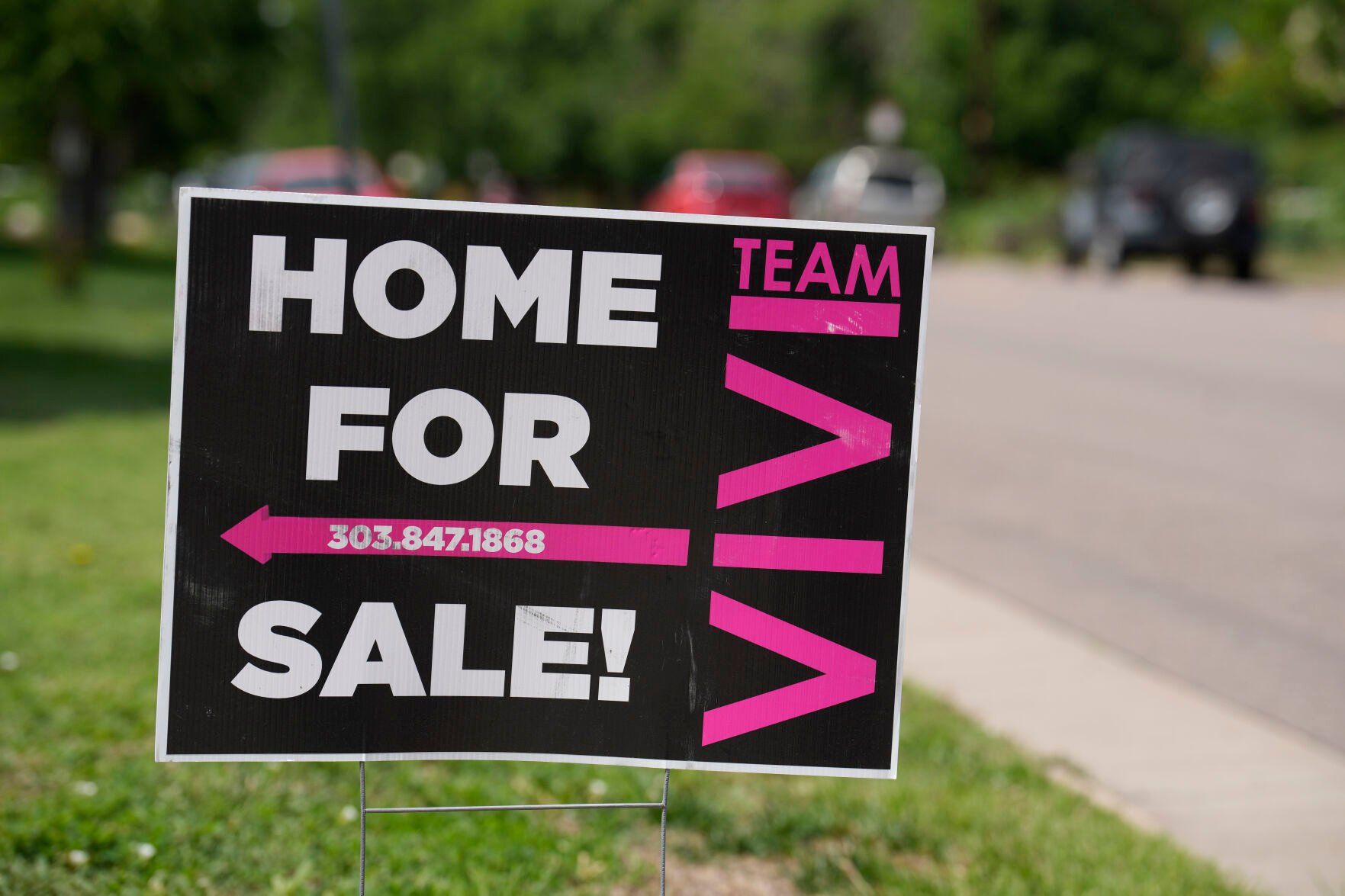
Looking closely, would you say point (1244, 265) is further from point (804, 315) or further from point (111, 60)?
point (804, 315)

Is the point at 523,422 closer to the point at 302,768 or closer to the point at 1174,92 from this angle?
the point at 302,768

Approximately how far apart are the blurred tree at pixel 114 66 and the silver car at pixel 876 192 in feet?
45.5

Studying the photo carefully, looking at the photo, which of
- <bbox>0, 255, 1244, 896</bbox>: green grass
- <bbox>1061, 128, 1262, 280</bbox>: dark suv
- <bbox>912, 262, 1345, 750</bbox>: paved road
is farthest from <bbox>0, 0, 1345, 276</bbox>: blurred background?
<bbox>0, 255, 1244, 896</bbox>: green grass

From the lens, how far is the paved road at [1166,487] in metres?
6.17

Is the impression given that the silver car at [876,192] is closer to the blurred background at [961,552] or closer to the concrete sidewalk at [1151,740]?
the blurred background at [961,552]

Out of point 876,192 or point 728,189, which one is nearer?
point 728,189

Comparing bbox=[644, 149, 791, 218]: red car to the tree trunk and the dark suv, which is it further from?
the tree trunk

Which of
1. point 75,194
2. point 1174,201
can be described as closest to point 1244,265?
point 1174,201

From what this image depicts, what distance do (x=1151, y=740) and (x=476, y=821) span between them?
2.23m

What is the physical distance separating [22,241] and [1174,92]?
3018 centimetres

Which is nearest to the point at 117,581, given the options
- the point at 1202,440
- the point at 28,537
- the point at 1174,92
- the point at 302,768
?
the point at 28,537

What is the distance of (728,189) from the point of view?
25.5 metres

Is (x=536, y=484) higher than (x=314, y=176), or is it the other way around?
(x=314, y=176)

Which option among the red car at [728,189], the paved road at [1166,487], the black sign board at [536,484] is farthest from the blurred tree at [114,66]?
the black sign board at [536,484]
